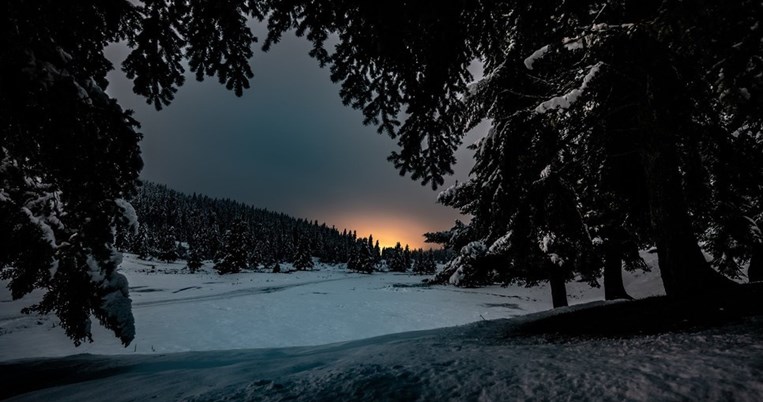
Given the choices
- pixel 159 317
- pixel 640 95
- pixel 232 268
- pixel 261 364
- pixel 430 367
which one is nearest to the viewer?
pixel 430 367

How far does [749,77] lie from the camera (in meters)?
2.04

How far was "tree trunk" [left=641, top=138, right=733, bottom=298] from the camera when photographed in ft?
13.7

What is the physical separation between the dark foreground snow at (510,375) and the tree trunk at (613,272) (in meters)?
8.24

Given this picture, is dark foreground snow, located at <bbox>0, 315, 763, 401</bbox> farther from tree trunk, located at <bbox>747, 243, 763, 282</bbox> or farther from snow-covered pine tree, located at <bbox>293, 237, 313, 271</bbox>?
snow-covered pine tree, located at <bbox>293, 237, 313, 271</bbox>

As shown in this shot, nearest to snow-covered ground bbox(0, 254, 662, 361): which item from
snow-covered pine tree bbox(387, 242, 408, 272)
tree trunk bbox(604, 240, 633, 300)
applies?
tree trunk bbox(604, 240, 633, 300)

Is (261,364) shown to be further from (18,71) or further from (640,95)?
(640,95)

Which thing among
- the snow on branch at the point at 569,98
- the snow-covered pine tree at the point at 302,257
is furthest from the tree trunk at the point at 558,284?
the snow-covered pine tree at the point at 302,257

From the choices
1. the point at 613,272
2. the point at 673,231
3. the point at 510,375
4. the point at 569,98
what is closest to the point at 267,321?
the point at 613,272

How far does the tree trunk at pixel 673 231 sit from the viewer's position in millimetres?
4188

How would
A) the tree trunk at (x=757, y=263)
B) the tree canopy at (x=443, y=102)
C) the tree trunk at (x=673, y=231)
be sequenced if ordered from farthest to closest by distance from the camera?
the tree trunk at (x=757, y=263)
the tree trunk at (x=673, y=231)
the tree canopy at (x=443, y=102)

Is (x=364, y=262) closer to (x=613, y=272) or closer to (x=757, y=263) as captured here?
(x=613, y=272)

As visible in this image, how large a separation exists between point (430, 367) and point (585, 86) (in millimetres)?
4182

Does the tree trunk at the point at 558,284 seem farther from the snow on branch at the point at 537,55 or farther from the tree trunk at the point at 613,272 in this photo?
the snow on branch at the point at 537,55

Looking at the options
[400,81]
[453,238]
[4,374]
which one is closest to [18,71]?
[400,81]
